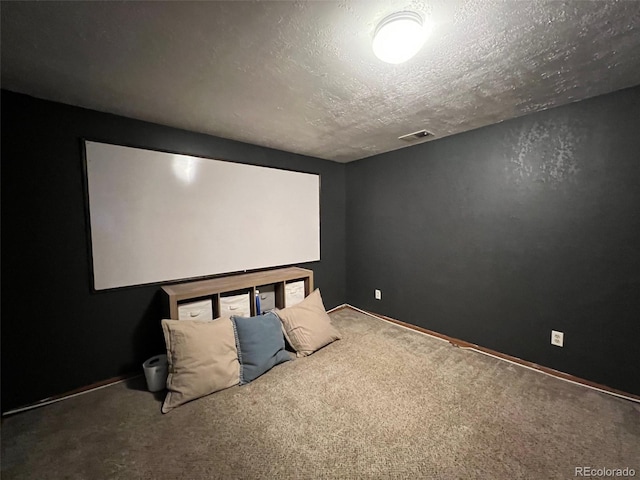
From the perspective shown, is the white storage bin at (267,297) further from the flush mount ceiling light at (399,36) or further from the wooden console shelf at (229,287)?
the flush mount ceiling light at (399,36)

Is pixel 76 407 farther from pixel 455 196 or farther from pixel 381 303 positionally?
pixel 455 196

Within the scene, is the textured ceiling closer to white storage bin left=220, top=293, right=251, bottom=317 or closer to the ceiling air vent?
the ceiling air vent

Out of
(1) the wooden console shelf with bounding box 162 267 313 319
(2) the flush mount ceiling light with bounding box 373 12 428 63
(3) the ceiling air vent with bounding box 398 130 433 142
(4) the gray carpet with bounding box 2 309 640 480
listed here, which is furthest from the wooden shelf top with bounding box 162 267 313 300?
(2) the flush mount ceiling light with bounding box 373 12 428 63

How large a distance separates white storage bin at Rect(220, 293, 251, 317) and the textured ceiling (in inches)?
64.6

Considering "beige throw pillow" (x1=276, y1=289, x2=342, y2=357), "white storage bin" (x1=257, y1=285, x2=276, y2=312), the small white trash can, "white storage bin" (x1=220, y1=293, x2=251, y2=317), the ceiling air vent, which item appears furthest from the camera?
"white storage bin" (x1=257, y1=285, x2=276, y2=312)

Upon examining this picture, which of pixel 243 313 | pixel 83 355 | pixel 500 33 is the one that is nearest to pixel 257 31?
pixel 500 33

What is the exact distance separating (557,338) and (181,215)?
3.51 meters

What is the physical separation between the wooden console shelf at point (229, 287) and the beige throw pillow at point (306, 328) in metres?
0.32

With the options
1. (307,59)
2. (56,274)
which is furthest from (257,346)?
(307,59)

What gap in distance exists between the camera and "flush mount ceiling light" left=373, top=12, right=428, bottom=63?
1.10 metres

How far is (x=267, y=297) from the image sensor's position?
9.54 feet

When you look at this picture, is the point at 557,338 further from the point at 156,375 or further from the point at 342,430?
the point at 156,375

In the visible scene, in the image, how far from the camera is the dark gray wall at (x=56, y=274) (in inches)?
69.1

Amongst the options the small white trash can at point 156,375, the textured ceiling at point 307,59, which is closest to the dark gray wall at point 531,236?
the textured ceiling at point 307,59
